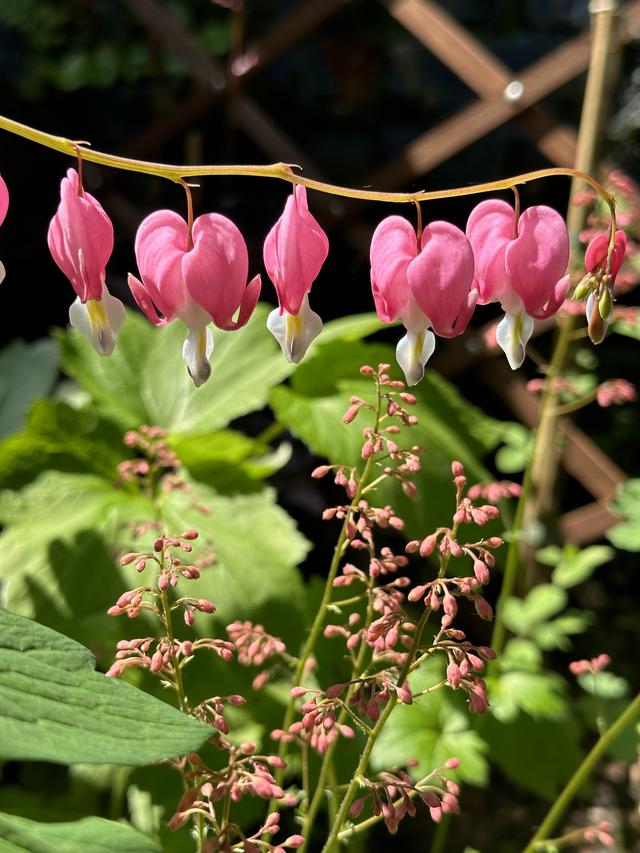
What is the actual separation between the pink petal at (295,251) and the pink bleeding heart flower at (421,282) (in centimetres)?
5

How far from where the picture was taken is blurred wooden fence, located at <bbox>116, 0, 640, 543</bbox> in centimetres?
194

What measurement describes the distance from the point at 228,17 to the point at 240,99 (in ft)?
1.95

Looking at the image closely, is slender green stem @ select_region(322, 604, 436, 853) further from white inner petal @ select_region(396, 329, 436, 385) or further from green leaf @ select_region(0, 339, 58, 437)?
green leaf @ select_region(0, 339, 58, 437)

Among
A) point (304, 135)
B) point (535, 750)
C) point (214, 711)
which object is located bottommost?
point (535, 750)

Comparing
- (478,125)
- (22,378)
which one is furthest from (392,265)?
(478,125)

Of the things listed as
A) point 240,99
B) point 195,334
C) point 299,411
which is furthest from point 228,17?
point 195,334

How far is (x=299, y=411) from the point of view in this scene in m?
1.34

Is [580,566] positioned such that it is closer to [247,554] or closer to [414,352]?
[247,554]

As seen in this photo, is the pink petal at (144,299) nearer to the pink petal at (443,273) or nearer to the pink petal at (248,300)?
the pink petal at (248,300)

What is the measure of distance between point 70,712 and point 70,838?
9cm

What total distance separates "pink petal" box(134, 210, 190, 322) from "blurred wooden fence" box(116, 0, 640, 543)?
1.44 metres

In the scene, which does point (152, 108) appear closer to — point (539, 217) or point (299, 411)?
point (299, 411)

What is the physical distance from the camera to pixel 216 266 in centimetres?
63

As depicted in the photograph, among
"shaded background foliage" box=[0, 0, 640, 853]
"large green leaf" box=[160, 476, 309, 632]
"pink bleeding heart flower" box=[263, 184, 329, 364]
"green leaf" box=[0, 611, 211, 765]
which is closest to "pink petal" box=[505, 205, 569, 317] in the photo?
"pink bleeding heart flower" box=[263, 184, 329, 364]
